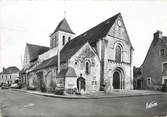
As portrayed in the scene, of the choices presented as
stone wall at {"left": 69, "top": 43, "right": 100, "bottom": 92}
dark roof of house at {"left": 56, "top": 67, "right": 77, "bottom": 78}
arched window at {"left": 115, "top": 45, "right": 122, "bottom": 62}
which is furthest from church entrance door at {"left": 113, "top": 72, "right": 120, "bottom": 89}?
dark roof of house at {"left": 56, "top": 67, "right": 77, "bottom": 78}

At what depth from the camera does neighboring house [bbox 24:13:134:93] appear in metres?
12.0

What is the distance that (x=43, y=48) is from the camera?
23.9 metres

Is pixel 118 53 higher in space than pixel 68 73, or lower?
higher

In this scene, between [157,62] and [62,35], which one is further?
[62,35]

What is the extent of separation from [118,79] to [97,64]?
295cm

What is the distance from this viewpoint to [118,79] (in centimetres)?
1468

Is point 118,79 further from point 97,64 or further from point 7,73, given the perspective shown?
point 7,73

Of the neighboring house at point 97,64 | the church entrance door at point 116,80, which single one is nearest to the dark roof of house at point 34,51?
the neighboring house at point 97,64

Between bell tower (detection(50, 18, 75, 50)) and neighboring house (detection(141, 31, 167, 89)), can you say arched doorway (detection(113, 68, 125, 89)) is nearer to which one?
neighboring house (detection(141, 31, 167, 89))

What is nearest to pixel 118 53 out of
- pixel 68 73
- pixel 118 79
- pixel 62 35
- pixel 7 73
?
pixel 118 79

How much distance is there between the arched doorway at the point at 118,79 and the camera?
14414mm

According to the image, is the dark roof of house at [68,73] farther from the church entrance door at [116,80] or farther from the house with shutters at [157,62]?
the house with shutters at [157,62]

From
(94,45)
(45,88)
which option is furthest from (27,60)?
(94,45)

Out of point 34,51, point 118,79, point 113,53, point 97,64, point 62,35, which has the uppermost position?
point 62,35
